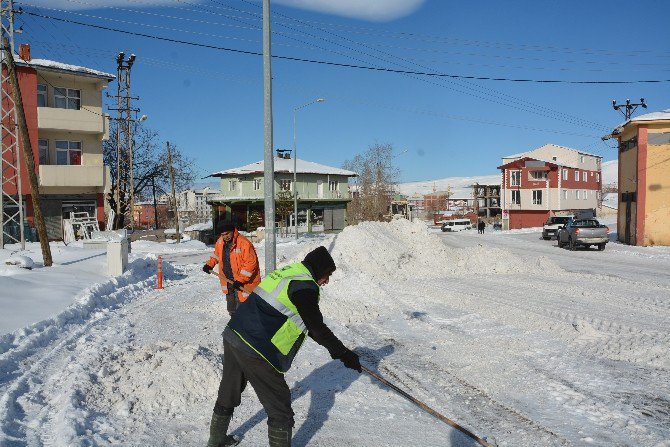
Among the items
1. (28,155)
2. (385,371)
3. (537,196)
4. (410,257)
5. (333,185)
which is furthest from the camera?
(537,196)

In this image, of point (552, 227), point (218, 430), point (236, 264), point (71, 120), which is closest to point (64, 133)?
point (71, 120)

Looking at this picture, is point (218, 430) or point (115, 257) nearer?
point (218, 430)

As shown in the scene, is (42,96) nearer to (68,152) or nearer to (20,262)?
(68,152)

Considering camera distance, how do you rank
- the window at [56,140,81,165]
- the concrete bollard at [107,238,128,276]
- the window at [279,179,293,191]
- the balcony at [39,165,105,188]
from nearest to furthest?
the concrete bollard at [107,238,128,276] → the balcony at [39,165,105,188] → the window at [56,140,81,165] → the window at [279,179,293,191]

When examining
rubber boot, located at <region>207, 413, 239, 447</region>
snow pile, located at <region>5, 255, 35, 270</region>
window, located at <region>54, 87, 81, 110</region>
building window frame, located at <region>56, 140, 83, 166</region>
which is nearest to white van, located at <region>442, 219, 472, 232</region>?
building window frame, located at <region>56, 140, 83, 166</region>

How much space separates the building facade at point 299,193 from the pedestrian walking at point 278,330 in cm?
4534

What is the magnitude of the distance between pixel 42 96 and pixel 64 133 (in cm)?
237

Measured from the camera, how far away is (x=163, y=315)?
9.98 meters

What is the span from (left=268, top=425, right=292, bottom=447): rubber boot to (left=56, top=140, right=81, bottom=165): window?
32155mm

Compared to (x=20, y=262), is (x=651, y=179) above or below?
above

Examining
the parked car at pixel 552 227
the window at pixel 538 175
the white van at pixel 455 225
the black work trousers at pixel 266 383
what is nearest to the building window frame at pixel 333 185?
the white van at pixel 455 225

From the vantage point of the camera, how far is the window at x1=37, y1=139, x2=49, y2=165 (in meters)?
30.3

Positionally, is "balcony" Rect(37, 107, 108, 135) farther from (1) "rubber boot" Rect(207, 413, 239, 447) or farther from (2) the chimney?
(1) "rubber boot" Rect(207, 413, 239, 447)

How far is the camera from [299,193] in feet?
174
